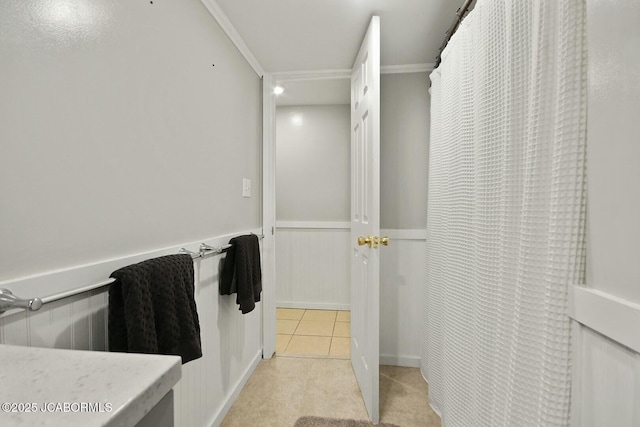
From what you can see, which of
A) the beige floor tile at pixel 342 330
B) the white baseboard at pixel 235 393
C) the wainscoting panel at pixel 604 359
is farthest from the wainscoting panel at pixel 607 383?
the beige floor tile at pixel 342 330

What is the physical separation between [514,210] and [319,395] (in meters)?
1.50

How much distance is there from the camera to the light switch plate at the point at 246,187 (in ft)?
6.04

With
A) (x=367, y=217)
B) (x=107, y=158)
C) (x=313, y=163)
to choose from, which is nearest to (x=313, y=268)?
(x=313, y=163)

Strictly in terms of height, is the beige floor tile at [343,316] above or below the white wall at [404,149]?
below

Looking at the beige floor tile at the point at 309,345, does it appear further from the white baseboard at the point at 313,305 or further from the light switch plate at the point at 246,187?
the light switch plate at the point at 246,187

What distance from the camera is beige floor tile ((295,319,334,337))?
260 cm

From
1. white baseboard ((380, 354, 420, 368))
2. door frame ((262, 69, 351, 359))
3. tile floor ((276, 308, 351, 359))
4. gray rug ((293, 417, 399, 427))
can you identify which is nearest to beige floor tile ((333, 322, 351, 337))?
tile floor ((276, 308, 351, 359))

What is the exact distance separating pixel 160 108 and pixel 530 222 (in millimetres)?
1219

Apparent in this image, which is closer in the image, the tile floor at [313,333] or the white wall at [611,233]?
the white wall at [611,233]

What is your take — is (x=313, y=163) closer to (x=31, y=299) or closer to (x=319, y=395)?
(x=319, y=395)

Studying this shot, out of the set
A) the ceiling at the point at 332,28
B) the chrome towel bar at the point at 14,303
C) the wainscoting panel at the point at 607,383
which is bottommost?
the wainscoting panel at the point at 607,383

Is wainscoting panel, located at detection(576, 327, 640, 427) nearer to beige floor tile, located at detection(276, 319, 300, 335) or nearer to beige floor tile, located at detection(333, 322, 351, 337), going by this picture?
beige floor tile, located at detection(333, 322, 351, 337)

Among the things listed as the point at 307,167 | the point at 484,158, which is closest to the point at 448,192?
the point at 484,158

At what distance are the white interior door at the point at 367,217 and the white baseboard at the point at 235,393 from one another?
2.18 ft
